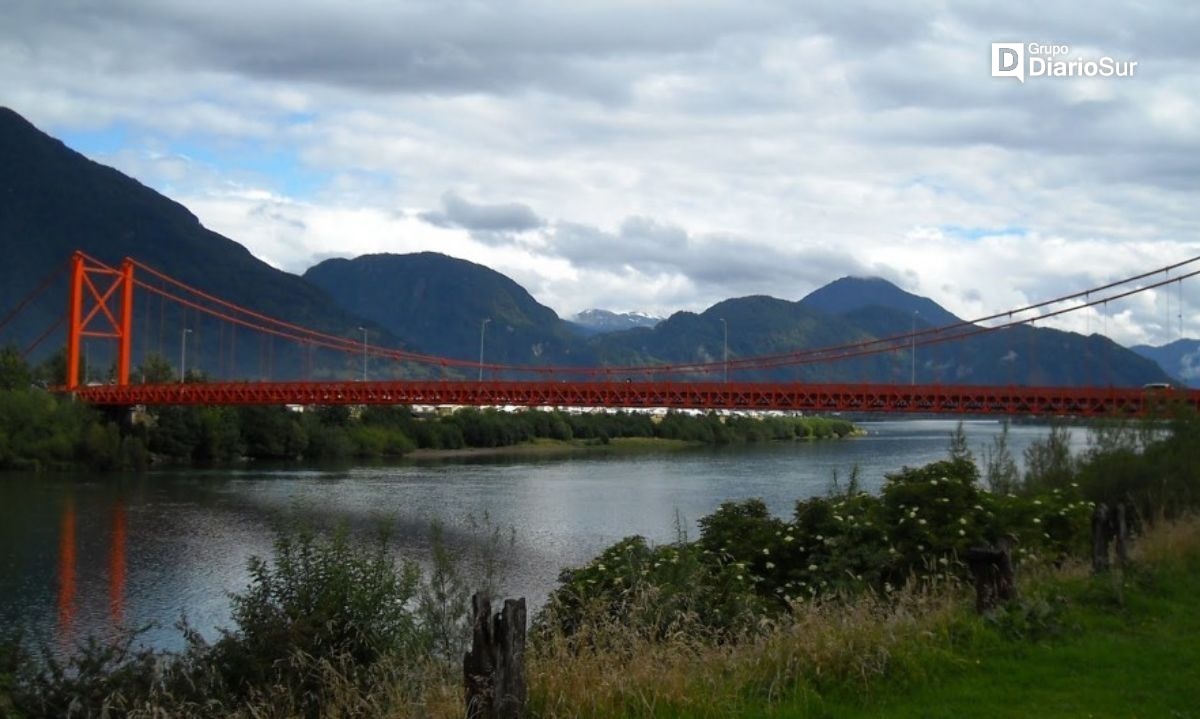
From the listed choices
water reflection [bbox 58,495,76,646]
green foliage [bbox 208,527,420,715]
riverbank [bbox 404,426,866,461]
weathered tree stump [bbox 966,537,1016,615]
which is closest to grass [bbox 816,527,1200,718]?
weathered tree stump [bbox 966,537,1016,615]

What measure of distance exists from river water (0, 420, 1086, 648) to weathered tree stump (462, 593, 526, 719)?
5714 mm

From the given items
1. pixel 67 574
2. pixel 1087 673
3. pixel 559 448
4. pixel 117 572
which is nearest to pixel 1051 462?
pixel 1087 673

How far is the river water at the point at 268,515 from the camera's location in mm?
18516

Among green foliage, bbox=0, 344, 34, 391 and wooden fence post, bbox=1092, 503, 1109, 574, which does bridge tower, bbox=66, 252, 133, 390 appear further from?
wooden fence post, bbox=1092, 503, 1109, 574

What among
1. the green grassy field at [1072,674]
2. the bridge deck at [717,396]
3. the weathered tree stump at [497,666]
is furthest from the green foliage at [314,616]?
the bridge deck at [717,396]

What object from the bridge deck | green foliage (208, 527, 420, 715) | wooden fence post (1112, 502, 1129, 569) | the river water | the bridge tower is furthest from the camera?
the bridge tower

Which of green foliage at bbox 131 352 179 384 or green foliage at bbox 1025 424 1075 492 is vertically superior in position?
green foliage at bbox 131 352 179 384

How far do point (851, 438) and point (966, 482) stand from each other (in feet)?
254

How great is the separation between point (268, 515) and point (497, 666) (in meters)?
27.4

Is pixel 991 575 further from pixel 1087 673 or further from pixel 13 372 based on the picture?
pixel 13 372

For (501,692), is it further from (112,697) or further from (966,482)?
(966,482)

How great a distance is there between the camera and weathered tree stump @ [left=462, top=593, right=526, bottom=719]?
549 cm

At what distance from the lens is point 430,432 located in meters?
64.9

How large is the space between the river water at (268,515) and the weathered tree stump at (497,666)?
18.7 ft
